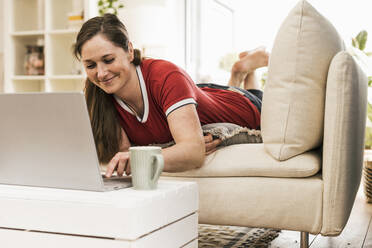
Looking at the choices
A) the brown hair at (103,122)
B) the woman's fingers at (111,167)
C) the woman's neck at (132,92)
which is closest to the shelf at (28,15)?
the brown hair at (103,122)

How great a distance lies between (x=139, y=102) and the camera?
1769 millimetres

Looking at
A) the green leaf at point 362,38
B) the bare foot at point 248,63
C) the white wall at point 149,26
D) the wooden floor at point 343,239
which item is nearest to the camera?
the wooden floor at point 343,239

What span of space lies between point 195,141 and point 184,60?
8.97 feet

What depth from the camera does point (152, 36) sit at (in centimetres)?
335

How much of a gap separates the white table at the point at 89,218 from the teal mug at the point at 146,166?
0.08 ft

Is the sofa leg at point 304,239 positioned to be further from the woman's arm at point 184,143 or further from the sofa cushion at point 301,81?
the woman's arm at point 184,143

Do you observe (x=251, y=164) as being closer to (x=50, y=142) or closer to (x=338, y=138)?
(x=338, y=138)

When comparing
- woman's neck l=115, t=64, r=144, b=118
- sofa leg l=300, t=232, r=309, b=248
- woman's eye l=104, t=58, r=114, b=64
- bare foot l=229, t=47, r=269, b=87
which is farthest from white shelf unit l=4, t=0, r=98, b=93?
sofa leg l=300, t=232, r=309, b=248

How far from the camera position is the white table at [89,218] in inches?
39.2

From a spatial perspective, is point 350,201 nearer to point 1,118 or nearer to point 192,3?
point 1,118

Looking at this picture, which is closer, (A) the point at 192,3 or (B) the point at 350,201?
(B) the point at 350,201

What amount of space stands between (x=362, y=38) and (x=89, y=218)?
3766 mm

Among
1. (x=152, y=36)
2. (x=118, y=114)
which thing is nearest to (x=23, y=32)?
(x=152, y=36)

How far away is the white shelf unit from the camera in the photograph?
365 cm
